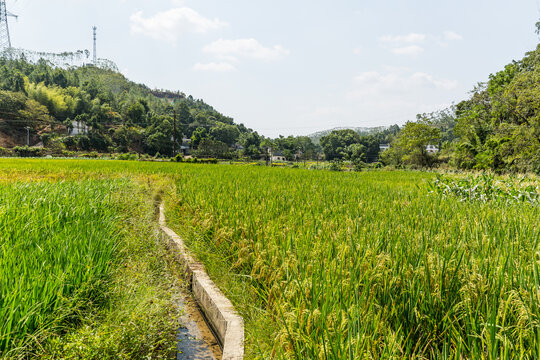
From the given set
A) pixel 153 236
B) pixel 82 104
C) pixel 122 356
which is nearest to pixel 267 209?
pixel 153 236

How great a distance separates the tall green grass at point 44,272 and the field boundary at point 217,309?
0.82m

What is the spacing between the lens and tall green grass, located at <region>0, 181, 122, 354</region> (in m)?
1.47

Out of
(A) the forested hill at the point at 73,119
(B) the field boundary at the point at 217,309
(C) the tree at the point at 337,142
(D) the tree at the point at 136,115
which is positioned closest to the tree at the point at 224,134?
(A) the forested hill at the point at 73,119

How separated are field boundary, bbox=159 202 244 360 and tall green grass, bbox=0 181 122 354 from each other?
32.2 inches

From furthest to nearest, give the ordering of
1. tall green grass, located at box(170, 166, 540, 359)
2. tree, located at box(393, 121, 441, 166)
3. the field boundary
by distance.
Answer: tree, located at box(393, 121, 441, 166)
the field boundary
tall green grass, located at box(170, 166, 540, 359)

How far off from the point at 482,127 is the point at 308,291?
31.7 m

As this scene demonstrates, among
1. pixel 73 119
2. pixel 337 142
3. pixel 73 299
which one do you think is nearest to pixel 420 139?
pixel 73 299

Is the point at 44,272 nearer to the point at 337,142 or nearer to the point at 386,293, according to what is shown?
the point at 386,293

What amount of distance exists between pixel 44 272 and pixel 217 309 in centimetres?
124

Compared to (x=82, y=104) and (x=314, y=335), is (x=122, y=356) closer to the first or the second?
(x=314, y=335)

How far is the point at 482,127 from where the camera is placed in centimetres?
2592

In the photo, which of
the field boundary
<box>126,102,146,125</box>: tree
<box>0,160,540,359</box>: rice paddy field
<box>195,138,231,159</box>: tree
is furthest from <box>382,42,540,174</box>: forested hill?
<box>126,102,146,125</box>: tree

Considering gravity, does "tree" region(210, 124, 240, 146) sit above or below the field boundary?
above

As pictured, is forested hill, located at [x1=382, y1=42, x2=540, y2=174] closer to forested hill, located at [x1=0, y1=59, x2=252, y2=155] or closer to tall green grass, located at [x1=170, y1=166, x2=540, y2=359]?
tall green grass, located at [x1=170, y1=166, x2=540, y2=359]
